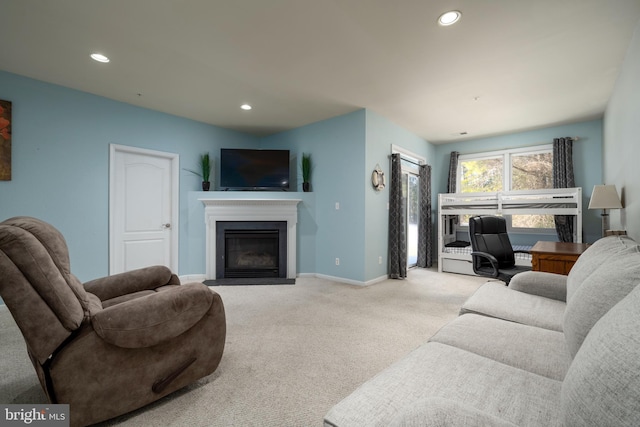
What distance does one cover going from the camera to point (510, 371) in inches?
41.2

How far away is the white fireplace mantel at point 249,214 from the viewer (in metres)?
4.49

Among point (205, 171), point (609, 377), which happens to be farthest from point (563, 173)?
point (205, 171)

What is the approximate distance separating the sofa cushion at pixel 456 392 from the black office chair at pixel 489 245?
2.39 meters

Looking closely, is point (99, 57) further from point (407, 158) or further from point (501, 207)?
point (501, 207)

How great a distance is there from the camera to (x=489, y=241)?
3.41 meters

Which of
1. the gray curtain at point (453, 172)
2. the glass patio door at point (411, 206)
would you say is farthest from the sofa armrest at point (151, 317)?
the gray curtain at point (453, 172)

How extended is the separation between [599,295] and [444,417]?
0.82m

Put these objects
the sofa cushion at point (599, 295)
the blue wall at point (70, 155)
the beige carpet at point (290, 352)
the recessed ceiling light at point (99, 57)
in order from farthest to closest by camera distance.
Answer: the blue wall at point (70, 155), the recessed ceiling light at point (99, 57), the beige carpet at point (290, 352), the sofa cushion at point (599, 295)

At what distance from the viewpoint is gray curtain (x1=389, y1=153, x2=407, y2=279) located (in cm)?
451

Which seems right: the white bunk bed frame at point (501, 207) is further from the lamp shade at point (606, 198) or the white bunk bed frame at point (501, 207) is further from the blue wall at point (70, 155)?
the blue wall at point (70, 155)

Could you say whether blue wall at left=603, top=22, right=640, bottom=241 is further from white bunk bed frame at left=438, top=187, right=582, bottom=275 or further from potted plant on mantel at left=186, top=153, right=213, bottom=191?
potted plant on mantel at left=186, top=153, right=213, bottom=191

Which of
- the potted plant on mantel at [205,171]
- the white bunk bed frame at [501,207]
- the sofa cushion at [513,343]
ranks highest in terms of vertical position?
the potted plant on mantel at [205,171]

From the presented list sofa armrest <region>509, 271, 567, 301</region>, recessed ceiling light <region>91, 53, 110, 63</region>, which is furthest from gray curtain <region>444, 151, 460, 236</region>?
recessed ceiling light <region>91, 53, 110, 63</region>

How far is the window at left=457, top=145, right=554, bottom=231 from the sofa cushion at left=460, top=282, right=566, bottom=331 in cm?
394
